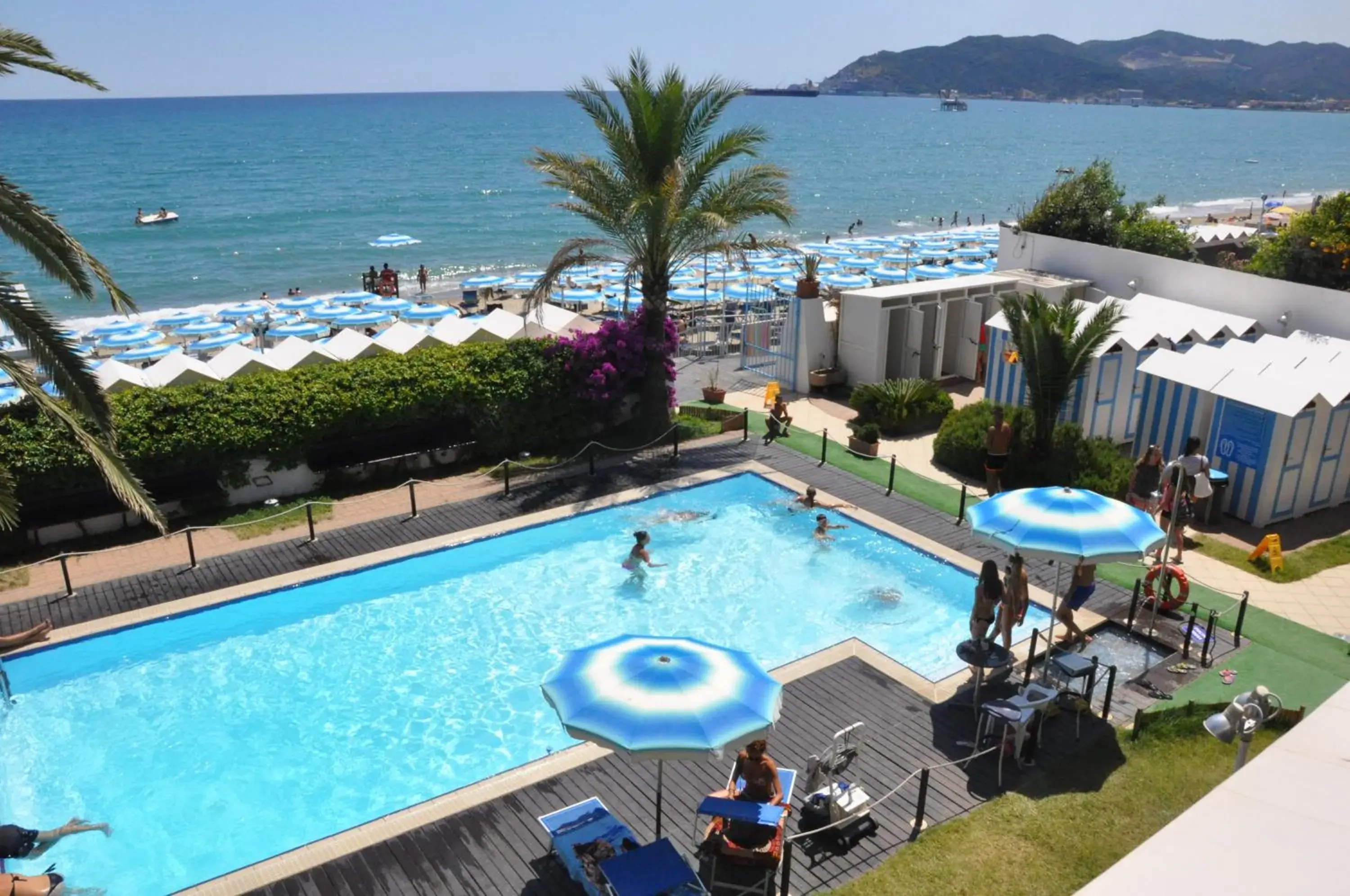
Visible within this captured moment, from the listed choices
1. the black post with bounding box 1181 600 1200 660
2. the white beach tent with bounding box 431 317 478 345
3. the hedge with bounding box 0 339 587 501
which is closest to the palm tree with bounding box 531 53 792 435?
the hedge with bounding box 0 339 587 501

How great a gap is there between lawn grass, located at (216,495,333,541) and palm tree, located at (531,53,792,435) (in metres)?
5.93

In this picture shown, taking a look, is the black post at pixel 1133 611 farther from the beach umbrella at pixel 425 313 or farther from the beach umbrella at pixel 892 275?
the beach umbrella at pixel 892 275

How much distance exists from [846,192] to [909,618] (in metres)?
94.1

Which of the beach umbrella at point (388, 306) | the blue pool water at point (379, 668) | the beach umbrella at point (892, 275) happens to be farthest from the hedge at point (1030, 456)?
the beach umbrella at point (388, 306)

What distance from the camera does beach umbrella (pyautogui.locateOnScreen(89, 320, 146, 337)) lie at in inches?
1066

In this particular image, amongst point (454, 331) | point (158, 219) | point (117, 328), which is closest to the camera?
point (454, 331)

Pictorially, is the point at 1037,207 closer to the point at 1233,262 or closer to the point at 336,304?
the point at 1233,262

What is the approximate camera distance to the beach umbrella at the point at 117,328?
27078 mm

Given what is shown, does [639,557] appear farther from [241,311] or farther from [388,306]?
[241,311]

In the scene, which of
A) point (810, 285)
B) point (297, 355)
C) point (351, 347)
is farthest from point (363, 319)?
point (810, 285)

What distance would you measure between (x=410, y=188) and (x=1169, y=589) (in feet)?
311

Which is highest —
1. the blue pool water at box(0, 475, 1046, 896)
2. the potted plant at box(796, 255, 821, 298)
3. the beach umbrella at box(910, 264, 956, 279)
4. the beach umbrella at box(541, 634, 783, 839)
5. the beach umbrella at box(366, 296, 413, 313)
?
the potted plant at box(796, 255, 821, 298)

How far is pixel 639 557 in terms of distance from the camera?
14.6m

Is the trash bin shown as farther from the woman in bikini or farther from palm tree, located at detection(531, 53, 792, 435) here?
palm tree, located at detection(531, 53, 792, 435)
